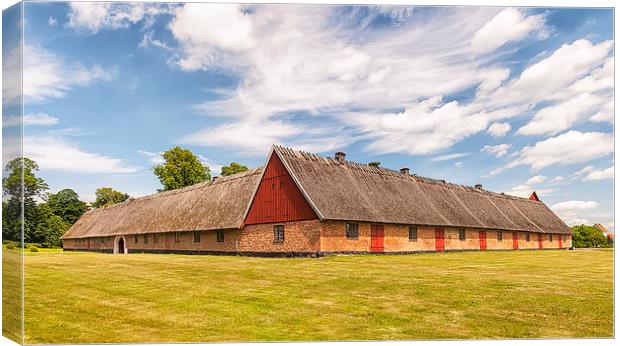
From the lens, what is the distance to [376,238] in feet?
114

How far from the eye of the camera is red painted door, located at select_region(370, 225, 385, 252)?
1357 inches

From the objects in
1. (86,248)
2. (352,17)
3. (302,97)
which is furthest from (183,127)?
(86,248)

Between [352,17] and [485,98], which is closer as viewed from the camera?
[352,17]

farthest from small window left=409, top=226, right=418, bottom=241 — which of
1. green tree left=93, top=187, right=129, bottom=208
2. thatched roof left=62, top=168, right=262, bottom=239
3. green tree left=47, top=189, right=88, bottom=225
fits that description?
green tree left=93, top=187, right=129, bottom=208

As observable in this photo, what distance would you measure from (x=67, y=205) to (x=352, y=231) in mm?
59376

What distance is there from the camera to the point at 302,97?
1969cm

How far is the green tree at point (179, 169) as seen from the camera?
70.4 meters

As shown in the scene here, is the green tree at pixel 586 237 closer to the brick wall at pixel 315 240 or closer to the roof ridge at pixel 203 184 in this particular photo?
the brick wall at pixel 315 240

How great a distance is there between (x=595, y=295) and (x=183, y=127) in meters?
21.1

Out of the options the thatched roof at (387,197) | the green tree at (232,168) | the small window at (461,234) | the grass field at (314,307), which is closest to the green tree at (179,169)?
the green tree at (232,168)

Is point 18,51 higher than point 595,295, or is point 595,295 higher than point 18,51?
point 18,51

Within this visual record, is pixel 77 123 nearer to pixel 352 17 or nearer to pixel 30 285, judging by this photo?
pixel 30 285

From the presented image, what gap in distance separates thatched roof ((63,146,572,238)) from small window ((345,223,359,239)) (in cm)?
66

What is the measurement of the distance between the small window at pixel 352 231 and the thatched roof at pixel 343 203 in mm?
664
